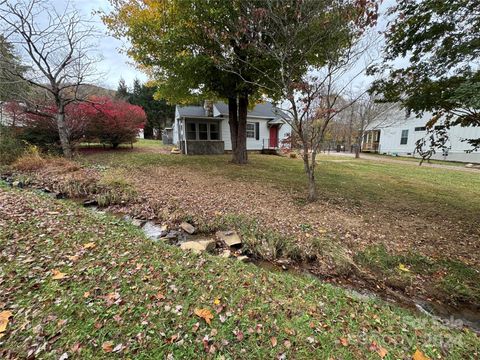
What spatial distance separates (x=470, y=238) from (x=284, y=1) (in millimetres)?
6883

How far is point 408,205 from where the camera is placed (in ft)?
21.4

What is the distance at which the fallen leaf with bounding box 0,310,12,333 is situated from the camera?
2.00 meters

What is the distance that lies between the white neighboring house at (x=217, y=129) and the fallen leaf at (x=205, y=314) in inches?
579

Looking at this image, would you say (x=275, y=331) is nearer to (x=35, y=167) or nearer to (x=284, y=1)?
(x=284, y=1)

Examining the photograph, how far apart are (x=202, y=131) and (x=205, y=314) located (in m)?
16.2

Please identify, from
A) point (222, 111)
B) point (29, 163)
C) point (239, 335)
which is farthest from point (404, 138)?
point (29, 163)

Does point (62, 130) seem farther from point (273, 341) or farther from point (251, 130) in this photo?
point (251, 130)

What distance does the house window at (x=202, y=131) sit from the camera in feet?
56.7

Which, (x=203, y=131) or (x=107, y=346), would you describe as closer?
(x=107, y=346)

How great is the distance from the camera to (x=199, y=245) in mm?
4105

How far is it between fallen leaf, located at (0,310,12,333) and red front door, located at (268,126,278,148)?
18885mm

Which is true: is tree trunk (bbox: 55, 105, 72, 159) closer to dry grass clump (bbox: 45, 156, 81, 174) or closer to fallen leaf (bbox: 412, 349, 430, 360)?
dry grass clump (bbox: 45, 156, 81, 174)

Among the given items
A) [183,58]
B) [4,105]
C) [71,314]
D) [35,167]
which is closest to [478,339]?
[71,314]

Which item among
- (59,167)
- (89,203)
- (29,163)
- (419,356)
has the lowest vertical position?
(419,356)
